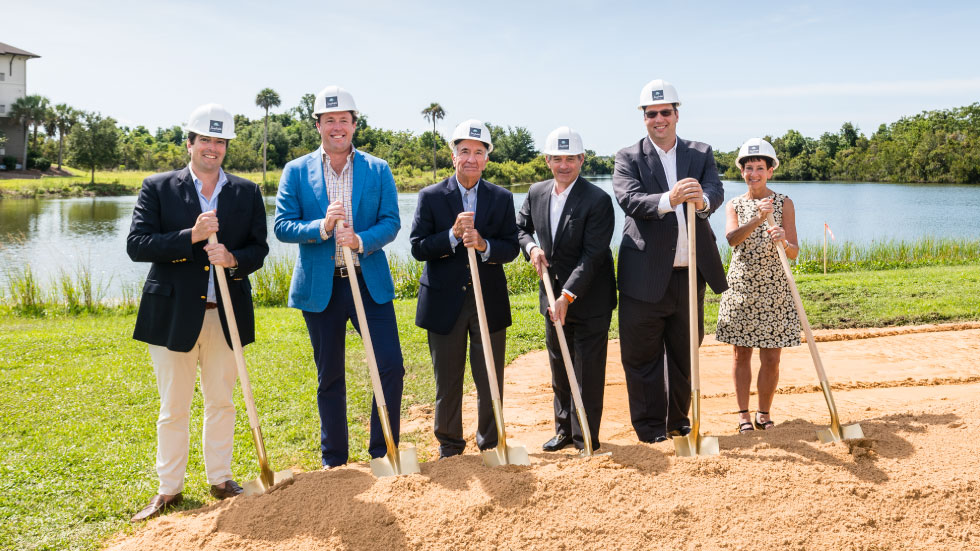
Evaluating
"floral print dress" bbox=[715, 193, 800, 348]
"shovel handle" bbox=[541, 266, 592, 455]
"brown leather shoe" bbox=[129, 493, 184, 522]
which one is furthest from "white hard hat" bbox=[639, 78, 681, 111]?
"brown leather shoe" bbox=[129, 493, 184, 522]

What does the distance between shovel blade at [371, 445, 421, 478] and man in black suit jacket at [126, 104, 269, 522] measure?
41.3 inches

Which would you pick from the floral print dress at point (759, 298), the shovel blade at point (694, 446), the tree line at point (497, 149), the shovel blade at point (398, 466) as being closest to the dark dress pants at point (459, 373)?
the shovel blade at point (398, 466)

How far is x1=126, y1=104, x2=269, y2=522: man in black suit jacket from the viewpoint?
12.1 ft

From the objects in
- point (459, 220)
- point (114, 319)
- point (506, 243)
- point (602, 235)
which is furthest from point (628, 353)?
point (114, 319)

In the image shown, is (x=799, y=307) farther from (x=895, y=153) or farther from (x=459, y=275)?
(x=895, y=153)

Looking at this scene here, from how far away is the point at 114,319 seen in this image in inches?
398

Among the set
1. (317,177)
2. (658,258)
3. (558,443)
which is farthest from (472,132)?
(558,443)

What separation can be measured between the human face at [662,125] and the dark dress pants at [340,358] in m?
1.96

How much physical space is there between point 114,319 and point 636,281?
28.5ft

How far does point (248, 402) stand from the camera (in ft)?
11.6

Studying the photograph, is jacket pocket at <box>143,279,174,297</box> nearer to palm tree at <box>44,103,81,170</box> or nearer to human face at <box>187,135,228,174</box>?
human face at <box>187,135,228,174</box>

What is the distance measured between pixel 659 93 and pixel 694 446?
2.05m

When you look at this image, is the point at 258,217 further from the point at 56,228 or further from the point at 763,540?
the point at 56,228

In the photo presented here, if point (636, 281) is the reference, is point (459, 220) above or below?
above
